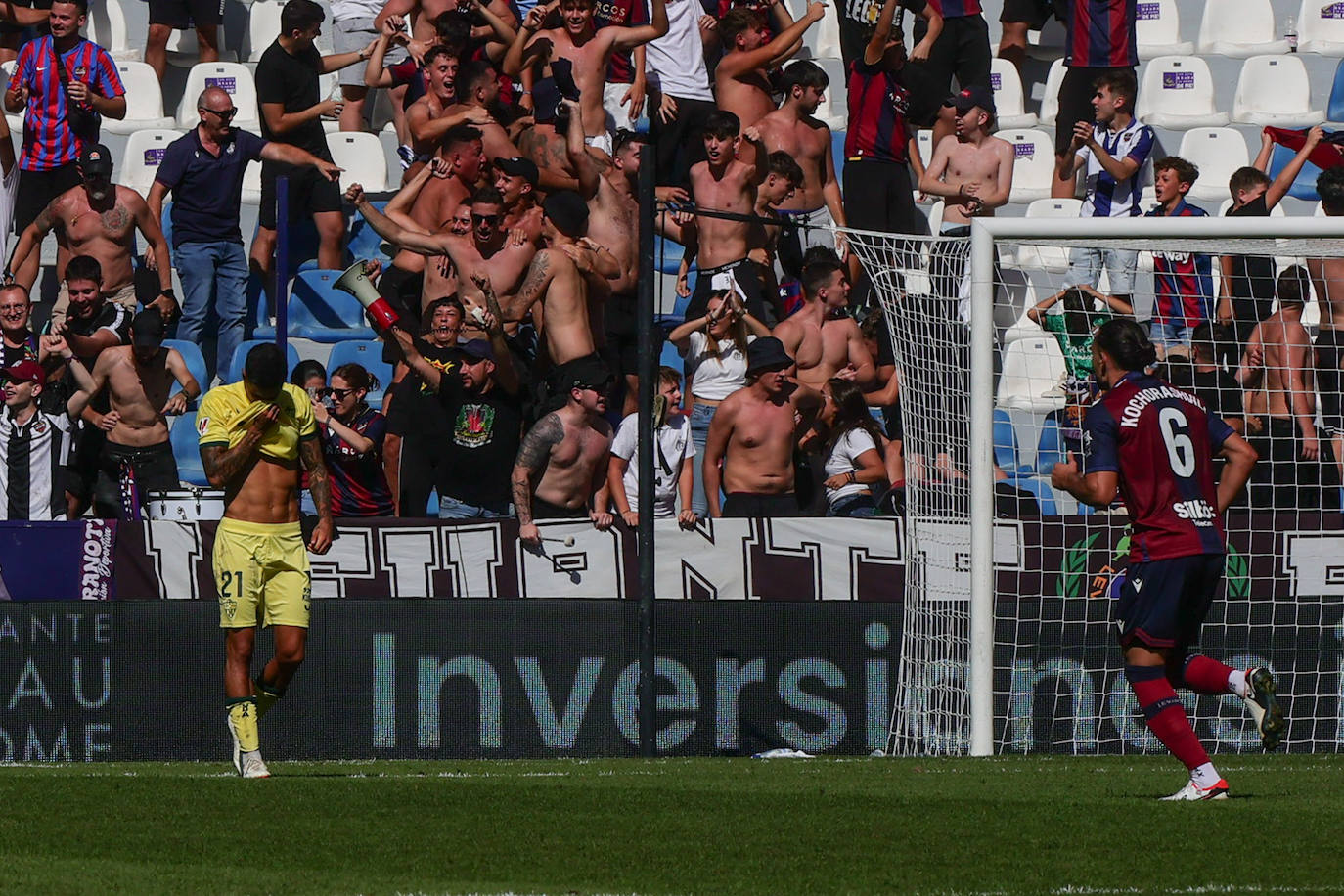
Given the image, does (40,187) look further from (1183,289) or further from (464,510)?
(1183,289)

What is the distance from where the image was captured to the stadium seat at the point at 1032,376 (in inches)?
477

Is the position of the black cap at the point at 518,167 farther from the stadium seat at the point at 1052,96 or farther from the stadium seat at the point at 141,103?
the stadium seat at the point at 1052,96

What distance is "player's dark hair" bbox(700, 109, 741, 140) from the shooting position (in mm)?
13805

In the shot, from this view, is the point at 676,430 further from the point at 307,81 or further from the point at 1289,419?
the point at 307,81

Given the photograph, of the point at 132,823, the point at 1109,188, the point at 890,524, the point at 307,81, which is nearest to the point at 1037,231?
the point at 890,524

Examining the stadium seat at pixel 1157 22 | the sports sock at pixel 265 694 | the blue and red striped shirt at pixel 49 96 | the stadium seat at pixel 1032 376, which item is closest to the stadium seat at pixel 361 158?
the blue and red striped shirt at pixel 49 96

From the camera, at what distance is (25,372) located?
12742mm

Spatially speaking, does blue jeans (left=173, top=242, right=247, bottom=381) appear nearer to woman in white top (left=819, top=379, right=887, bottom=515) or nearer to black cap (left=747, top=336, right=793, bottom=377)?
black cap (left=747, top=336, right=793, bottom=377)

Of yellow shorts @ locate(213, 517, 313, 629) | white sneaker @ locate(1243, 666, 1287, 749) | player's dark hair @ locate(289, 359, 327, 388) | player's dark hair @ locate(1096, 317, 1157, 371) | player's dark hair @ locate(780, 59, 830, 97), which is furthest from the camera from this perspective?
player's dark hair @ locate(780, 59, 830, 97)

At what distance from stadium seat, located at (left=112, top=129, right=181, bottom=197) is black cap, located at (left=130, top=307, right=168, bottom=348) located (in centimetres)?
356

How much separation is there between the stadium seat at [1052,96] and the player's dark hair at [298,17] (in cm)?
602

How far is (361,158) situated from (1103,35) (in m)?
5.84

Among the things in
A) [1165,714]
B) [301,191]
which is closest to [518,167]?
[301,191]

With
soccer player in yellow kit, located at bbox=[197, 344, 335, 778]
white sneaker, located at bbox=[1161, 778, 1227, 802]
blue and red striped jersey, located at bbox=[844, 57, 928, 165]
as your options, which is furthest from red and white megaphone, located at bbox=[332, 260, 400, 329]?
white sneaker, located at bbox=[1161, 778, 1227, 802]
